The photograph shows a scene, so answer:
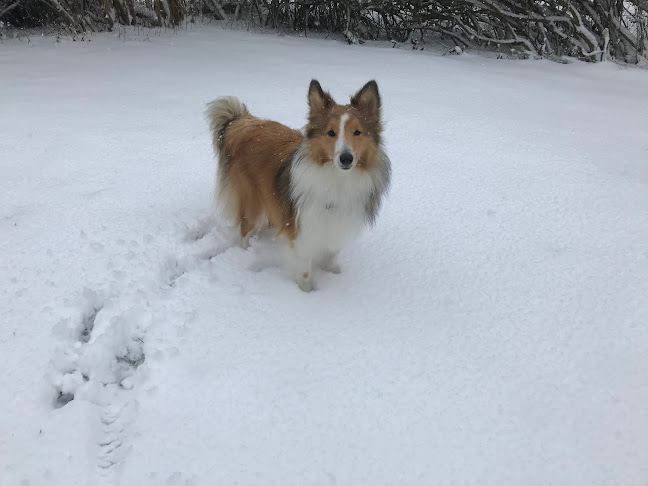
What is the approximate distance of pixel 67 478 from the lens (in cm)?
180

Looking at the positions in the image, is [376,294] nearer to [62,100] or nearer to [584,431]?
[584,431]

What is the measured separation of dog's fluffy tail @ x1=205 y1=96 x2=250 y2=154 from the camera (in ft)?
11.2

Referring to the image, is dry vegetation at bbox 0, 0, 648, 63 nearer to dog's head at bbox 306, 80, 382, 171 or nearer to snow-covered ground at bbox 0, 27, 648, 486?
snow-covered ground at bbox 0, 27, 648, 486

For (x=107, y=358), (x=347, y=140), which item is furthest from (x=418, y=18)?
(x=107, y=358)

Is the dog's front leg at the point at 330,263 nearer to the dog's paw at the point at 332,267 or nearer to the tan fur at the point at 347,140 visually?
the dog's paw at the point at 332,267

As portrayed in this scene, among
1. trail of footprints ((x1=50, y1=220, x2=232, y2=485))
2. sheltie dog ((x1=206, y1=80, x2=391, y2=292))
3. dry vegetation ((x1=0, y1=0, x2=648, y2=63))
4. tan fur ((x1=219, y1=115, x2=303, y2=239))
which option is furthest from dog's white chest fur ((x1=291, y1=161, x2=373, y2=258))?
dry vegetation ((x1=0, y1=0, x2=648, y2=63))

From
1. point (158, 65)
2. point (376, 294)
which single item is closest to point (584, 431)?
point (376, 294)

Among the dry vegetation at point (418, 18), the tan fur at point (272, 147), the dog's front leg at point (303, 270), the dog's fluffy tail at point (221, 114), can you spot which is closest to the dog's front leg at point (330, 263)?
the dog's front leg at point (303, 270)

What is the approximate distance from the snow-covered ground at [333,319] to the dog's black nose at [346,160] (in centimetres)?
86

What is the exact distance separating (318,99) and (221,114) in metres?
1.04

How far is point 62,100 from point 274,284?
157 inches

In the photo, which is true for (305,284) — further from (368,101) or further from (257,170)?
(368,101)

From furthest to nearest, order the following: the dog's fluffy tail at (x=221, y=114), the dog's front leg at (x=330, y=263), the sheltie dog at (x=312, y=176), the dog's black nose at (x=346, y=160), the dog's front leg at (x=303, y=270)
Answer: the dog's fluffy tail at (x=221, y=114)
the dog's front leg at (x=330, y=263)
the dog's front leg at (x=303, y=270)
the sheltie dog at (x=312, y=176)
the dog's black nose at (x=346, y=160)

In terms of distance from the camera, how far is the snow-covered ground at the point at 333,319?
1970 mm
